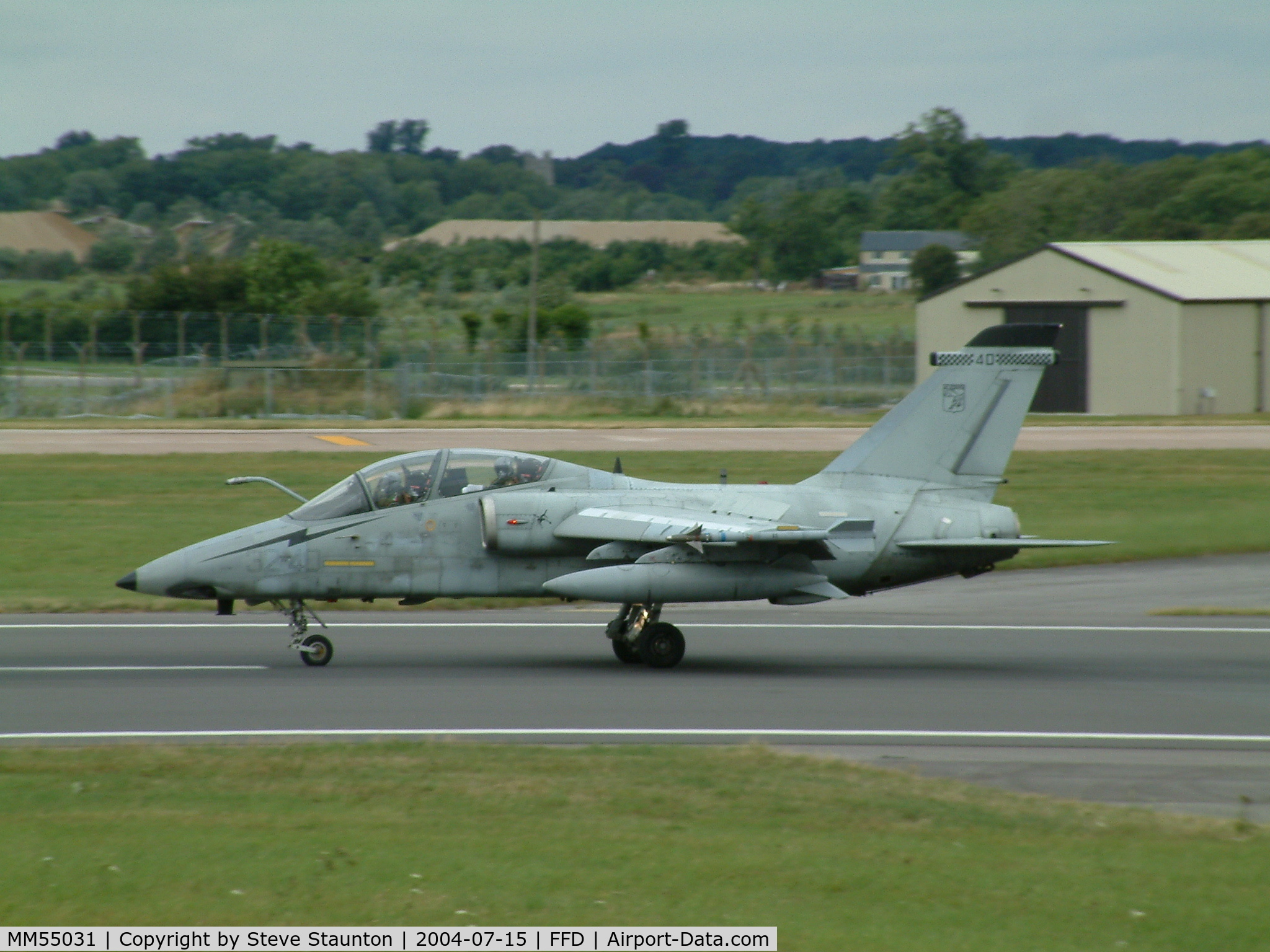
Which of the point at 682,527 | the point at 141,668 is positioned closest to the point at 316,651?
the point at 141,668

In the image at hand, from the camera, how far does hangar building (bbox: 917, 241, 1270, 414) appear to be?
5141cm

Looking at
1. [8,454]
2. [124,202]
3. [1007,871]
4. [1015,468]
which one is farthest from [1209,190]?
[124,202]

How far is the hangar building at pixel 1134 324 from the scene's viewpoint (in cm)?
5141

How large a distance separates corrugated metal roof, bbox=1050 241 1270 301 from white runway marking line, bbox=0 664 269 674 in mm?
44898

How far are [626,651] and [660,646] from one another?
0.48 meters

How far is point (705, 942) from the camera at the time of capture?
6297mm

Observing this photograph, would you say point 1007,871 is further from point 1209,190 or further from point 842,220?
point 842,220

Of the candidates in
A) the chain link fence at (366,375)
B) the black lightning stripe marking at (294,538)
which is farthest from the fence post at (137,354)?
the black lightning stripe marking at (294,538)

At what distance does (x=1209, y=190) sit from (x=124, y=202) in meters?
135

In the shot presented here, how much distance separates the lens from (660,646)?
48.1 feet

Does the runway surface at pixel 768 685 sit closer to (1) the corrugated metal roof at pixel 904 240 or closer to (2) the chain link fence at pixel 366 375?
(2) the chain link fence at pixel 366 375

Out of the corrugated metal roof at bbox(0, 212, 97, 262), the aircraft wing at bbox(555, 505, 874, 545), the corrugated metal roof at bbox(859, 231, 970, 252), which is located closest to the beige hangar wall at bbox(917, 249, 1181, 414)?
the aircraft wing at bbox(555, 505, 874, 545)

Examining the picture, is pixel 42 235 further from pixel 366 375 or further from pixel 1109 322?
pixel 1109 322

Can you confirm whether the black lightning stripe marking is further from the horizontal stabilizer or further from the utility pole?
the utility pole
